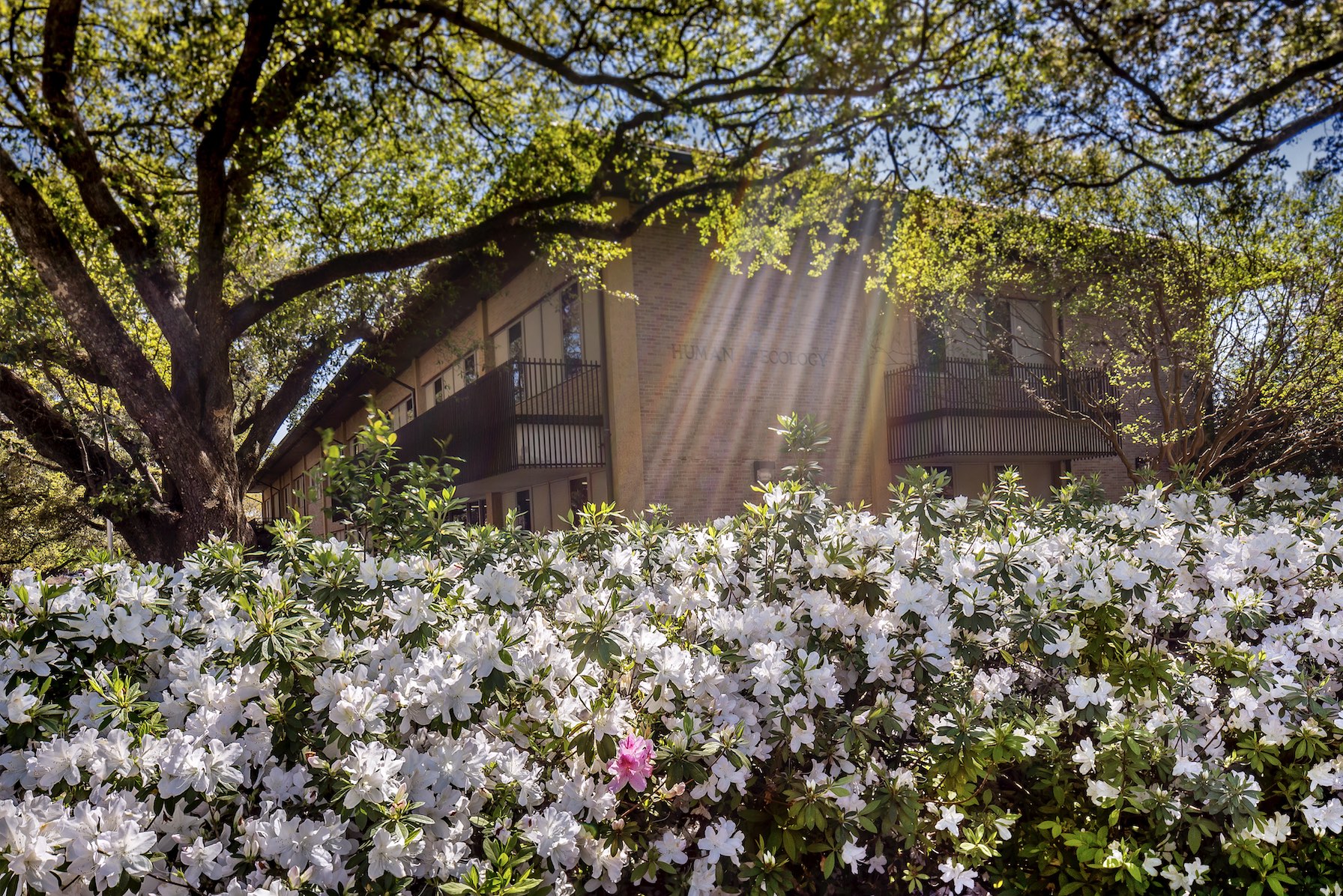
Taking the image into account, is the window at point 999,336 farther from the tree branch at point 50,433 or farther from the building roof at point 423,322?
the tree branch at point 50,433

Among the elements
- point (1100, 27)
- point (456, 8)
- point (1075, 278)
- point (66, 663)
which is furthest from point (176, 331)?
point (1075, 278)

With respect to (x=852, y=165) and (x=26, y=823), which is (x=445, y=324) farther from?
(x=26, y=823)

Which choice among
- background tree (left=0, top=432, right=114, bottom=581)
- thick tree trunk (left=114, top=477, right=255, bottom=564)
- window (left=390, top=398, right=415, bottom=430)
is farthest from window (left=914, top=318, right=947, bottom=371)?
background tree (left=0, top=432, right=114, bottom=581)

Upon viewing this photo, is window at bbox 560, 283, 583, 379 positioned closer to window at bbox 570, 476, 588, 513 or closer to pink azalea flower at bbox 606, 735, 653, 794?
window at bbox 570, 476, 588, 513

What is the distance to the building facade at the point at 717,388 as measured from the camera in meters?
15.0

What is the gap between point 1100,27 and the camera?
9516 mm

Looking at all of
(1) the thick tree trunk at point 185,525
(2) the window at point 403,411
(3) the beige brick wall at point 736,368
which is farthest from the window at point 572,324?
(2) the window at point 403,411

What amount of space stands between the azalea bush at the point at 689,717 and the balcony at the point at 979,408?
45.3 ft

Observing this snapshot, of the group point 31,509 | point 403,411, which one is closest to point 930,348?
point 403,411

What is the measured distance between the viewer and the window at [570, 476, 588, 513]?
1638cm

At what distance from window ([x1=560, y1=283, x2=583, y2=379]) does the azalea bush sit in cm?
1251

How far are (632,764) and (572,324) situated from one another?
1430cm

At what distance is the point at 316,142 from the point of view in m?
10.6

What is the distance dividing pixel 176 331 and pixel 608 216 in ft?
22.3
